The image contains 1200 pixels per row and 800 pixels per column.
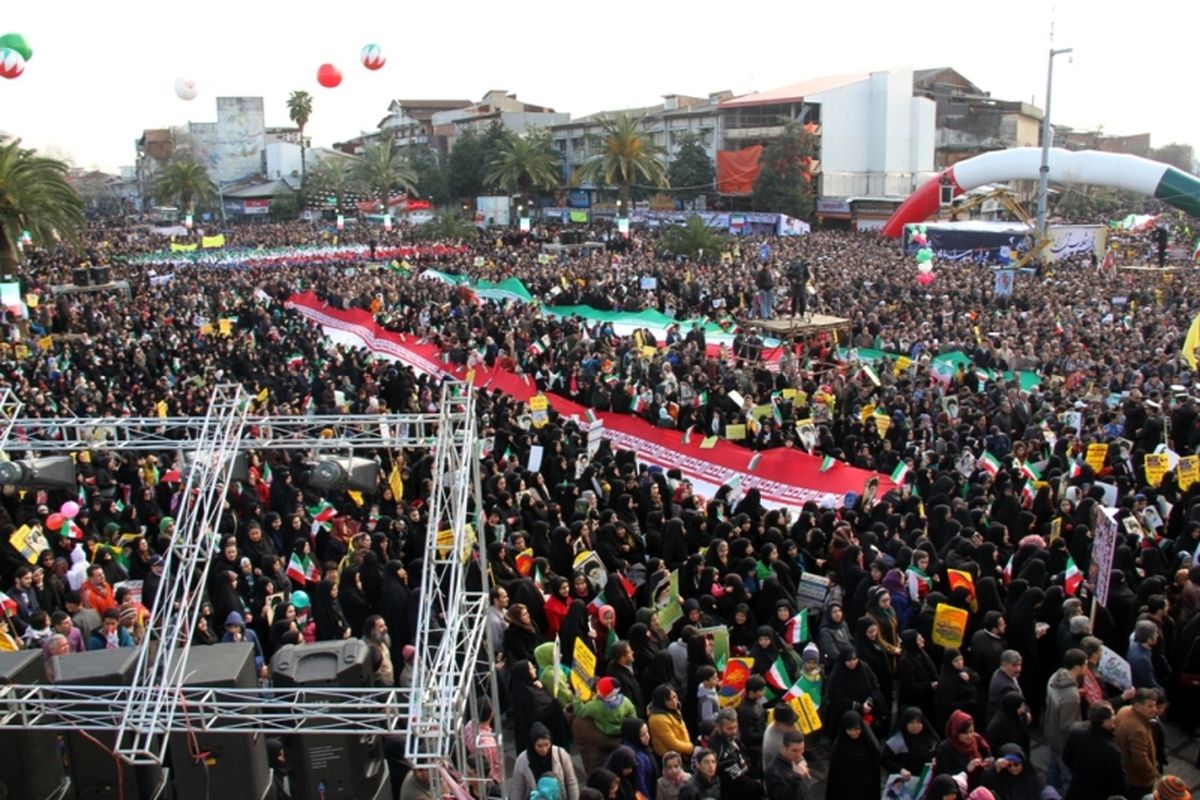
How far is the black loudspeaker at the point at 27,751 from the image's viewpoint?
627cm

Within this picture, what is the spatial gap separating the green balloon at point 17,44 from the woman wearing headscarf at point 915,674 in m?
18.9

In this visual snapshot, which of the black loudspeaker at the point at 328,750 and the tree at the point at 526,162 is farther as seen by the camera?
the tree at the point at 526,162

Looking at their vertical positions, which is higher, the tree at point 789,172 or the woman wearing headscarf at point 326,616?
the tree at point 789,172

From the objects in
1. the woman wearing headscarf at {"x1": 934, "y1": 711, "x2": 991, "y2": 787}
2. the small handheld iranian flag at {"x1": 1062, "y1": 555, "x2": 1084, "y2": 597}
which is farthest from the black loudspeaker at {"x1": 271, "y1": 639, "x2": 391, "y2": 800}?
the small handheld iranian flag at {"x1": 1062, "y1": 555, "x2": 1084, "y2": 597}

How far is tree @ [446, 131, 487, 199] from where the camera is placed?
238 feet

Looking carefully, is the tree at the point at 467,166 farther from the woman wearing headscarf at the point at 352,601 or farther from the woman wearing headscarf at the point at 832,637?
the woman wearing headscarf at the point at 832,637

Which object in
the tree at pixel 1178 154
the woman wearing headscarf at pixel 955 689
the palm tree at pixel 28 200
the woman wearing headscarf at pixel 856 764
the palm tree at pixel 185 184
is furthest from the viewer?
the tree at pixel 1178 154

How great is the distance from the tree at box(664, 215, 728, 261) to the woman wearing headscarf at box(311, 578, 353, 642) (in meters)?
29.5

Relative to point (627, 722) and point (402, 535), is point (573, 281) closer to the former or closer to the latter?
point (402, 535)

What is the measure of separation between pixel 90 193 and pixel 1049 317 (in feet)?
395

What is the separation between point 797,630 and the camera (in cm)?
784

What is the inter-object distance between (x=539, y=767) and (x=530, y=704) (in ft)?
3.55

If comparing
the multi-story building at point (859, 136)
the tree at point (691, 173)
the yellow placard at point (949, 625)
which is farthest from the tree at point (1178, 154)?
the yellow placard at point (949, 625)

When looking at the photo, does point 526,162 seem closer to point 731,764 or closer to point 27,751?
point 27,751
